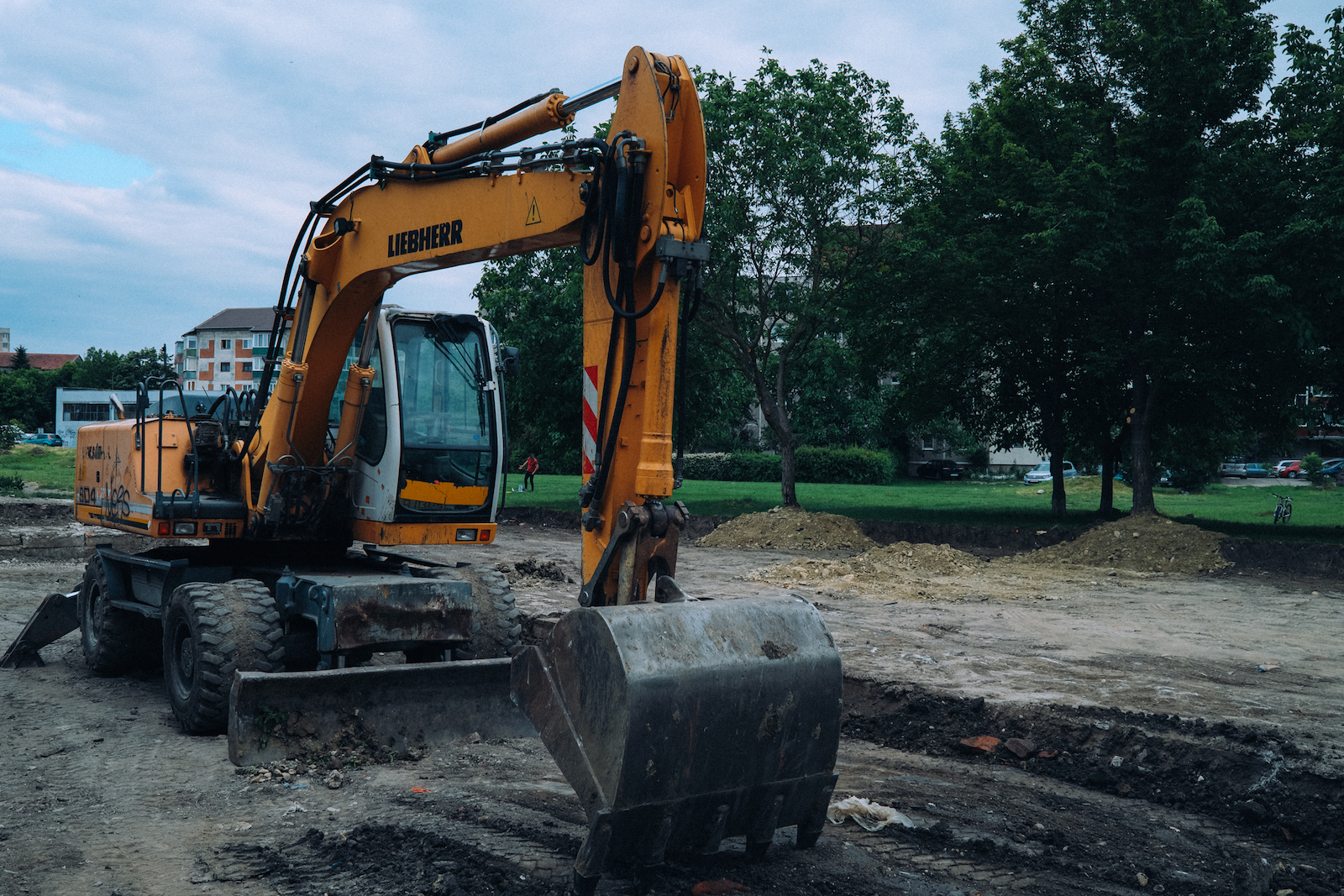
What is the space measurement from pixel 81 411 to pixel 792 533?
70.7 m

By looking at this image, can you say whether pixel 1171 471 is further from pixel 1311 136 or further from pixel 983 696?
pixel 983 696

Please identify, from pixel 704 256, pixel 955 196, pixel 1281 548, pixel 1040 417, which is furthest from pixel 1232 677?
pixel 1040 417

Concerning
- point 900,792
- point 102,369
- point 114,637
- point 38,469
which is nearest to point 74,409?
point 102,369

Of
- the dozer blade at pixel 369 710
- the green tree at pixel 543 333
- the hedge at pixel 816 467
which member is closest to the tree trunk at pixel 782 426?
the green tree at pixel 543 333

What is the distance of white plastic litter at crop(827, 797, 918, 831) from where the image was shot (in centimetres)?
532

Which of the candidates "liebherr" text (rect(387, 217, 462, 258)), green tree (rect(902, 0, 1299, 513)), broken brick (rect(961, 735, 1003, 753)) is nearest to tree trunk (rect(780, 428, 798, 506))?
green tree (rect(902, 0, 1299, 513))

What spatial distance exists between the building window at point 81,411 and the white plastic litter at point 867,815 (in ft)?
240

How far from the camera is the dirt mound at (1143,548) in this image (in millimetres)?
17578

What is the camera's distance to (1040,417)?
2533 cm

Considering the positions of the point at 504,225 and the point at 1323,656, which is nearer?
the point at 504,225

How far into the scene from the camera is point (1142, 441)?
20.5m

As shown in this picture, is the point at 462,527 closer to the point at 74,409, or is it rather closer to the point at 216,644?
the point at 216,644

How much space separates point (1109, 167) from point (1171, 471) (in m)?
26.7

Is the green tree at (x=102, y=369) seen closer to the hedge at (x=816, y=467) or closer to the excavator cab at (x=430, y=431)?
the hedge at (x=816, y=467)
